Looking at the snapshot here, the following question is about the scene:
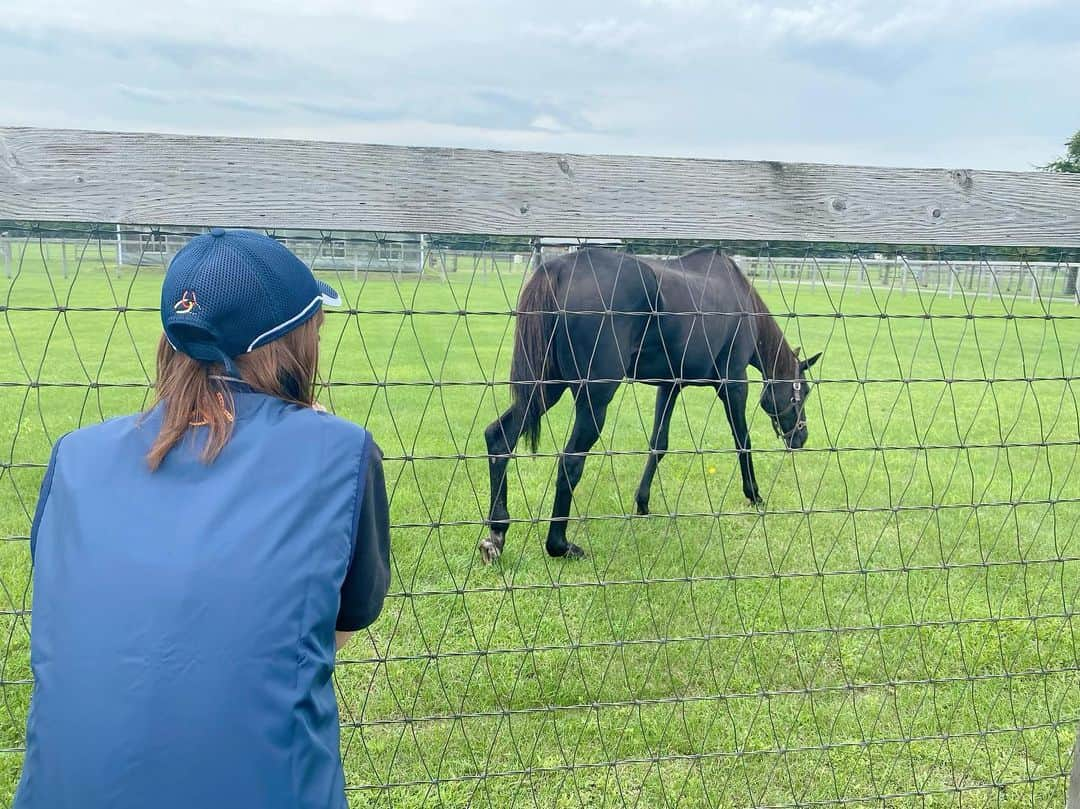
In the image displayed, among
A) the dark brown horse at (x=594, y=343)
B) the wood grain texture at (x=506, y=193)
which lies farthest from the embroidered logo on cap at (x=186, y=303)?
the dark brown horse at (x=594, y=343)

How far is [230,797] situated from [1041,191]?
244 cm

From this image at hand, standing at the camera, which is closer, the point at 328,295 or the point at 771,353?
the point at 328,295

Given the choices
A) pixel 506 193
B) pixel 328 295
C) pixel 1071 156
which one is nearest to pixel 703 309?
pixel 506 193

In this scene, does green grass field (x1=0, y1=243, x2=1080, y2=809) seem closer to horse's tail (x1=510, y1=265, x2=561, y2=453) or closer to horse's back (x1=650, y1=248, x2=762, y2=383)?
horse's tail (x1=510, y1=265, x2=561, y2=453)

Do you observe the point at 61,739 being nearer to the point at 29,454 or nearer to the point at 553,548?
the point at 553,548

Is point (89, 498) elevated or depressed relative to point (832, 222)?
depressed

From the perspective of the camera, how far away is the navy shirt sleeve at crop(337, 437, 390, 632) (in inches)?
53.5

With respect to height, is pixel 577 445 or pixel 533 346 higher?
pixel 533 346

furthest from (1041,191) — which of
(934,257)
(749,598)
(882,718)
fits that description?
(749,598)

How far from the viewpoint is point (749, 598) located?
3.67m

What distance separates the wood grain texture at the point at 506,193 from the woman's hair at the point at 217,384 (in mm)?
528

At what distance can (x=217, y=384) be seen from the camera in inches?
52.2

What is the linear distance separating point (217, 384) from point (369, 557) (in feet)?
1.27

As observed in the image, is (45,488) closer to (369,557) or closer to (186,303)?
(186,303)
